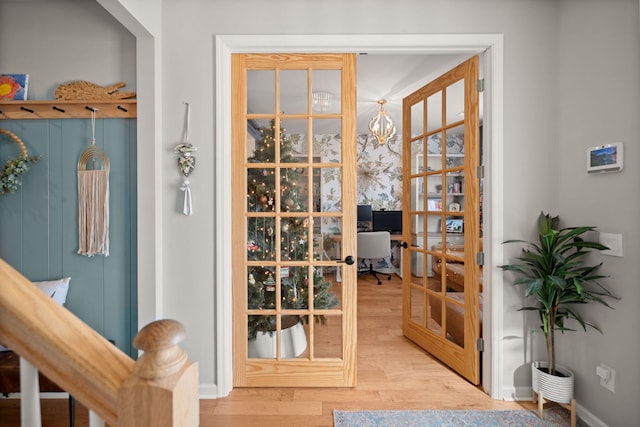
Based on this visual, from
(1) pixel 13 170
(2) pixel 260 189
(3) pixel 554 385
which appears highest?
(1) pixel 13 170

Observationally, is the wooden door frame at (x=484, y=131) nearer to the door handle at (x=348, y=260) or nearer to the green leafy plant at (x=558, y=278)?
the green leafy plant at (x=558, y=278)

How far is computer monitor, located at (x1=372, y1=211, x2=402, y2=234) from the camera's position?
5898 mm

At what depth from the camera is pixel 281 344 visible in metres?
2.27

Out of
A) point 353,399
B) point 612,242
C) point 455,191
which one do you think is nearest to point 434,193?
point 455,191

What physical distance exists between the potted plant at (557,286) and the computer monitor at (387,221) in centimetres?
385

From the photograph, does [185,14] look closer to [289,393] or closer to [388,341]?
[289,393]

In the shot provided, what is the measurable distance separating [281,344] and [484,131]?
205cm

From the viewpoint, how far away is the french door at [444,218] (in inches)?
88.8

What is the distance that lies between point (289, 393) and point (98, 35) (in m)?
2.77

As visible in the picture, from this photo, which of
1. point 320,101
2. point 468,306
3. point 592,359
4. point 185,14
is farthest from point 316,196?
point 592,359

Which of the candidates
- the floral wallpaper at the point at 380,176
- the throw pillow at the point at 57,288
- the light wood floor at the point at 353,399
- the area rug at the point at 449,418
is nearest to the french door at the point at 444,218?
the light wood floor at the point at 353,399

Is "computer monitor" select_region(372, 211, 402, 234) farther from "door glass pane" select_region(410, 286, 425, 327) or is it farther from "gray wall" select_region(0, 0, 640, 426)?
"gray wall" select_region(0, 0, 640, 426)

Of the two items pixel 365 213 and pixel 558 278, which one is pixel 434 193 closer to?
pixel 558 278

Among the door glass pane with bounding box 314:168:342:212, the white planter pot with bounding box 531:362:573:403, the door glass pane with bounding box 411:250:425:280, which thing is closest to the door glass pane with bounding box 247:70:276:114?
the door glass pane with bounding box 314:168:342:212
